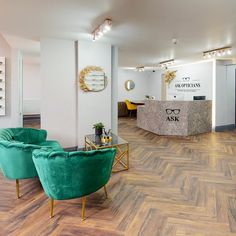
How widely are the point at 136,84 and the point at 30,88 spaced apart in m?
5.67

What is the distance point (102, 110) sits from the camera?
5.04 m

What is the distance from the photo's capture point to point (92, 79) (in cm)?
479

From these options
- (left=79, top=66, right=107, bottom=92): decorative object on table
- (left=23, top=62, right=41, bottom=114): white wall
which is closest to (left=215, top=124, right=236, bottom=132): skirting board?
(left=79, top=66, right=107, bottom=92): decorative object on table

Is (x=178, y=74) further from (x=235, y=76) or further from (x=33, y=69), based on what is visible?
(x=33, y=69)

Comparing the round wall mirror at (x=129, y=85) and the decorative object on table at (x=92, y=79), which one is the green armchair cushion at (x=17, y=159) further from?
the round wall mirror at (x=129, y=85)

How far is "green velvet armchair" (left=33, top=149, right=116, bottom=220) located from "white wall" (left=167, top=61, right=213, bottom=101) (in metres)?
6.30

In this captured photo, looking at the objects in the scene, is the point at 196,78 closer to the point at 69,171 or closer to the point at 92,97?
the point at 92,97

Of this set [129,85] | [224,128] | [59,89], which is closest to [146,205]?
[59,89]

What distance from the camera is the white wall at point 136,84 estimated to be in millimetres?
11156

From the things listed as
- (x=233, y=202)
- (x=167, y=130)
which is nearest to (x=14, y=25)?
(x=233, y=202)

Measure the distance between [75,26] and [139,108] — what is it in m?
4.74

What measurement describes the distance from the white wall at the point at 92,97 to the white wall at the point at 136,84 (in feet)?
20.0

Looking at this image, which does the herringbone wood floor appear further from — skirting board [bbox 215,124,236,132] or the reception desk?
skirting board [bbox 215,124,236,132]

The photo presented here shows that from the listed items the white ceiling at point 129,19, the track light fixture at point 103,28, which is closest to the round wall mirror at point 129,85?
the white ceiling at point 129,19
